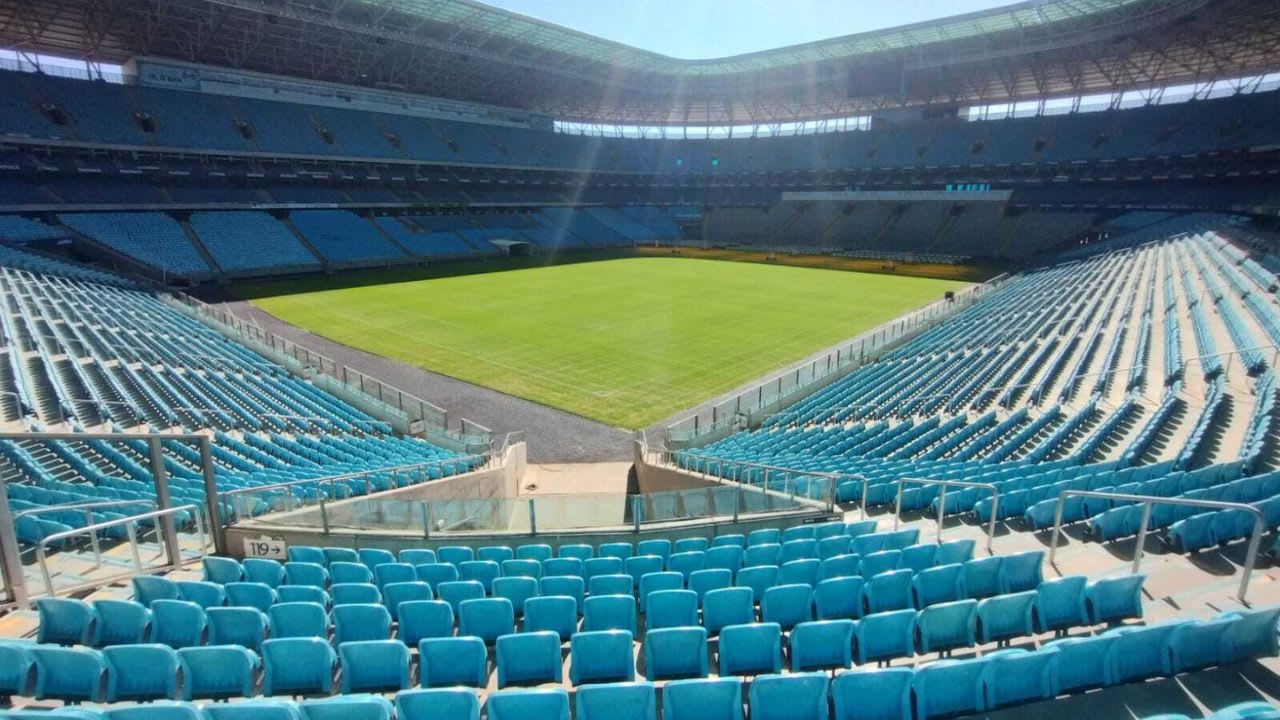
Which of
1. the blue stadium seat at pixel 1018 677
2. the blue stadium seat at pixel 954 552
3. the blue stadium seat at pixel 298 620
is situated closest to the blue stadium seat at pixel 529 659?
the blue stadium seat at pixel 298 620

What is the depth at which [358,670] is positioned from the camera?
16.6 feet

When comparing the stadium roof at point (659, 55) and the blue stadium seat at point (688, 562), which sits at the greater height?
the stadium roof at point (659, 55)

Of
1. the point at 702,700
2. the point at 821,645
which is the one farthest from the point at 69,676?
the point at 821,645

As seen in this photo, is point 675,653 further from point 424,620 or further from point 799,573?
point 424,620

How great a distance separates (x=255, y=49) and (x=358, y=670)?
55913mm

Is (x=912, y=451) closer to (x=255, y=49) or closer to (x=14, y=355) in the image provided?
(x=14, y=355)

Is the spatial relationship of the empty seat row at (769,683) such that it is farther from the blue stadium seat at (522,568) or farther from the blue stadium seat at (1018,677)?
the blue stadium seat at (522,568)

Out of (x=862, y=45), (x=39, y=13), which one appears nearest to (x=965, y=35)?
(x=862, y=45)

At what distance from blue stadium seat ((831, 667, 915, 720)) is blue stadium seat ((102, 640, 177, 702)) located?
190 inches

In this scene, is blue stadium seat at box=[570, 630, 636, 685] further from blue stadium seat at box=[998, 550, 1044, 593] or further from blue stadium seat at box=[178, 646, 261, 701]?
blue stadium seat at box=[998, 550, 1044, 593]

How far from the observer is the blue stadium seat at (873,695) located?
4.23 metres

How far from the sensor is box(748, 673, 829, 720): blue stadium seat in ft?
14.0

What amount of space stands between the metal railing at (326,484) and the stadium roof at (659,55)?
37.6 metres

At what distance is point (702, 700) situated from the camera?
4.23 metres
